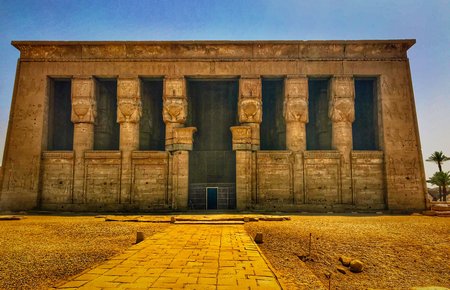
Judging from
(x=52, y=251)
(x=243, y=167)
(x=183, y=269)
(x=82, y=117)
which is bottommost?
(x=52, y=251)

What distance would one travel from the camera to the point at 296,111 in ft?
64.6

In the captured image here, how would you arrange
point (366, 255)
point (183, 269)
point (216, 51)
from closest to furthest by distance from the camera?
point (183, 269)
point (366, 255)
point (216, 51)

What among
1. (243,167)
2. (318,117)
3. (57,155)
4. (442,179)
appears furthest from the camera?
(442,179)

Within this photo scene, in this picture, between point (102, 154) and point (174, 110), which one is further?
point (174, 110)

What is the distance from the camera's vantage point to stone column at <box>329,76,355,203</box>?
63.6 feet

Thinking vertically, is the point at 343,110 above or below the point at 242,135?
above

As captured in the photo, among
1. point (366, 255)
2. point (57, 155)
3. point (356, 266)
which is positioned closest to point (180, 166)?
point (57, 155)

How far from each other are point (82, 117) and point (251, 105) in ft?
36.7

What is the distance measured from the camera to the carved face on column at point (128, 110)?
64.7 feet

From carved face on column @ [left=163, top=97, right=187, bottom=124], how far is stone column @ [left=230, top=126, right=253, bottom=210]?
3613 mm

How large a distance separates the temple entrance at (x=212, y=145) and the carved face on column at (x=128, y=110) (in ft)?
12.0

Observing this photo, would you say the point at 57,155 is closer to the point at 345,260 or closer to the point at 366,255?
the point at 345,260

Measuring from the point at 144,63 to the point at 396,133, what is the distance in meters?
17.3

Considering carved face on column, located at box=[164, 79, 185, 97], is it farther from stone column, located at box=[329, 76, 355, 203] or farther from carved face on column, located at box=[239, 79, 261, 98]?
stone column, located at box=[329, 76, 355, 203]
